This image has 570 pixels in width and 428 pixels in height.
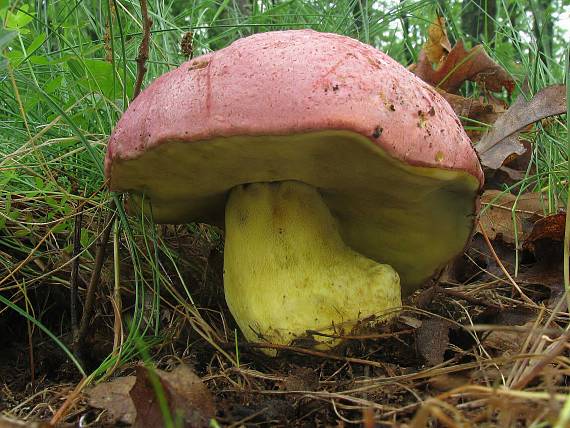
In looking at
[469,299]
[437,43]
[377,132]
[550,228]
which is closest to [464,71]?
[437,43]

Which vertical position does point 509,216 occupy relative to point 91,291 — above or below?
below

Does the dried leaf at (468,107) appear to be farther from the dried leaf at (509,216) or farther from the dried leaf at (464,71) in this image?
the dried leaf at (509,216)

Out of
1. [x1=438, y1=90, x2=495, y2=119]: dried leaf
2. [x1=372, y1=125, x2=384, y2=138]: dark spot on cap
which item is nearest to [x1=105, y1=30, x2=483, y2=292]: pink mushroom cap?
[x1=372, y1=125, x2=384, y2=138]: dark spot on cap

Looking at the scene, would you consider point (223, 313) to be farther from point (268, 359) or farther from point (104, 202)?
point (104, 202)

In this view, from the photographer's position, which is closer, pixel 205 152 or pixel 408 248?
pixel 205 152

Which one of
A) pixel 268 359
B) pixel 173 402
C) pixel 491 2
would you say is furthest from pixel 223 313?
pixel 491 2

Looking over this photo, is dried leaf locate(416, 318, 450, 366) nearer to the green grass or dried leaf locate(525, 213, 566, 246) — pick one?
the green grass

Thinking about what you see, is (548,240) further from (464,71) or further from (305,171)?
(464,71)

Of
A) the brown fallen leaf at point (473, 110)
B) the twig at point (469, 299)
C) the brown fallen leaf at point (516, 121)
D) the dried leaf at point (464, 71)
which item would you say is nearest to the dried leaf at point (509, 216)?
the brown fallen leaf at point (516, 121)
